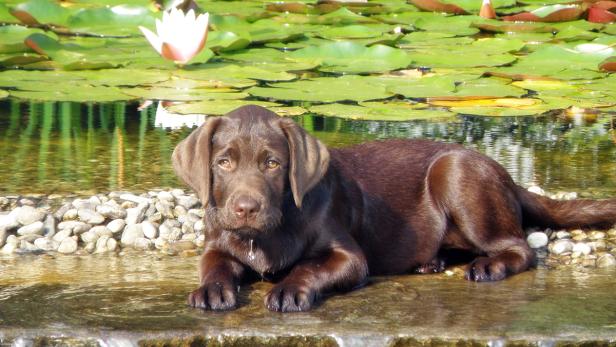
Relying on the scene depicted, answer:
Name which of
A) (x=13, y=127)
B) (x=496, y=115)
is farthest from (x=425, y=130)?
(x=13, y=127)

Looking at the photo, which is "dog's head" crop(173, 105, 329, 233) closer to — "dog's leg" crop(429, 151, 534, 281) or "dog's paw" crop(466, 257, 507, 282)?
"dog's paw" crop(466, 257, 507, 282)

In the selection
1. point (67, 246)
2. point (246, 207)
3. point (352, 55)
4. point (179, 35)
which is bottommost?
point (67, 246)

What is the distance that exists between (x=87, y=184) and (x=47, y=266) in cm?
139

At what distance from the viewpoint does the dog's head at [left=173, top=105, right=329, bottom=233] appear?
462 cm

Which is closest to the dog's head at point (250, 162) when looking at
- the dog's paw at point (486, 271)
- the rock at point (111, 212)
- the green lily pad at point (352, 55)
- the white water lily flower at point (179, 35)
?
the dog's paw at point (486, 271)

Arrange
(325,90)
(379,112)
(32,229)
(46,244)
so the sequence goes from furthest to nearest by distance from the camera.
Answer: (325,90)
(379,112)
(32,229)
(46,244)

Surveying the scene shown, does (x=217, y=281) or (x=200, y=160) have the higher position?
(x=200, y=160)

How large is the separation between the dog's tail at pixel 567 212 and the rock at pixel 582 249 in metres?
0.28

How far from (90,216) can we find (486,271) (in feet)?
6.58

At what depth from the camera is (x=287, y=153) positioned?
476 centimetres

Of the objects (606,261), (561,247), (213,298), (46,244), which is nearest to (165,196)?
(46,244)

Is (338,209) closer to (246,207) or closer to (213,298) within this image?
(246,207)

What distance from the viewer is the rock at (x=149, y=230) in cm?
578

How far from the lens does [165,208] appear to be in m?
6.10
